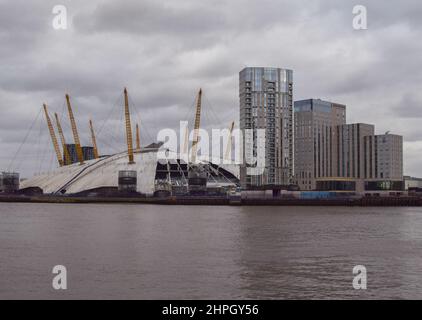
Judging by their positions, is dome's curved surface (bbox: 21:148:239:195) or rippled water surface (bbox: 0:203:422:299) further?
dome's curved surface (bbox: 21:148:239:195)

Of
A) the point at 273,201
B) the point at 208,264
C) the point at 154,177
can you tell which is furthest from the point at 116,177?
the point at 208,264

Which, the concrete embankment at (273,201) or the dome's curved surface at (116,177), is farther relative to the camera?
the dome's curved surface at (116,177)

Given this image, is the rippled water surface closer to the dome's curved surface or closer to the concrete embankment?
the concrete embankment

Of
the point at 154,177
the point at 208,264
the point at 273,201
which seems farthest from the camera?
the point at 154,177

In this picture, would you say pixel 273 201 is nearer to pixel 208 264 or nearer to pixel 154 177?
pixel 154 177

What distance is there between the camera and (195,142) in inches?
7515

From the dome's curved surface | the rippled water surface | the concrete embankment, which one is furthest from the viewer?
the dome's curved surface

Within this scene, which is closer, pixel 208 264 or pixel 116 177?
pixel 208 264

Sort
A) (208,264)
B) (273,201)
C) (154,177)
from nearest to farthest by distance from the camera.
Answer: (208,264)
(273,201)
(154,177)

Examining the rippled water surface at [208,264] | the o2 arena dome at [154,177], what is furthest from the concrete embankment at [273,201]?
the rippled water surface at [208,264]

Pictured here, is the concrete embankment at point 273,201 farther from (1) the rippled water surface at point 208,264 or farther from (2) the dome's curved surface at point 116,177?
(1) the rippled water surface at point 208,264

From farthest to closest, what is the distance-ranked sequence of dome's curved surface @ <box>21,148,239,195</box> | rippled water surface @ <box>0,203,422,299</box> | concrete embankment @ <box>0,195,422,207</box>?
dome's curved surface @ <box>21,148,239,195</box> < concrete embankment @ <box>0,195,422,207</box> < rippled water surface @ <box>0,203,422,299</box>

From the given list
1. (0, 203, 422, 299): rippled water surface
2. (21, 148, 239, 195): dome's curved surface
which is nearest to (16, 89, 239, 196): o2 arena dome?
(21, 148, 239, 195): dome's curved surface

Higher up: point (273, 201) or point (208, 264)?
point (208, 264)
